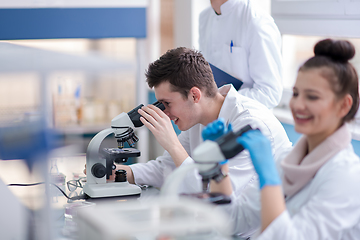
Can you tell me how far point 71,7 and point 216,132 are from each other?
2.34m

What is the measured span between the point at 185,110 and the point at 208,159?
827 mm

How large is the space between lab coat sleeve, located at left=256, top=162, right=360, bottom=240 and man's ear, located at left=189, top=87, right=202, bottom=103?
0.82 meters

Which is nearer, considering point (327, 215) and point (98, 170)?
point (327, 215)

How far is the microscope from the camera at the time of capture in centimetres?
164

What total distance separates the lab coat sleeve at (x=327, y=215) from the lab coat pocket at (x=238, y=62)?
134 cm

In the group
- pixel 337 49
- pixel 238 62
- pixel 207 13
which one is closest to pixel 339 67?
pixel 337 49

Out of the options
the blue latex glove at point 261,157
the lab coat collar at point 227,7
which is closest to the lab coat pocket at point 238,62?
the lab coat collar at point 227,7

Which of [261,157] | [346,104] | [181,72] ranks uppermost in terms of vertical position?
[181,72]

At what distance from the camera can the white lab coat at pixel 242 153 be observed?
1.56 metres

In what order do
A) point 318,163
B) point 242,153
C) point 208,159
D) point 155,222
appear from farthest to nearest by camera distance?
point 242,153 → point 318,163 → point 208,159 → point 155,222

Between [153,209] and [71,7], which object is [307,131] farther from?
[71,7]

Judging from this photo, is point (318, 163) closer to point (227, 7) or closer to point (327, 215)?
point (327, 215)

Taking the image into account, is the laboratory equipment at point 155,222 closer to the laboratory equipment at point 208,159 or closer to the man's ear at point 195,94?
the laboratory equipment at point 208,159

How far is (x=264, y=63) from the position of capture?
2.22 meters
